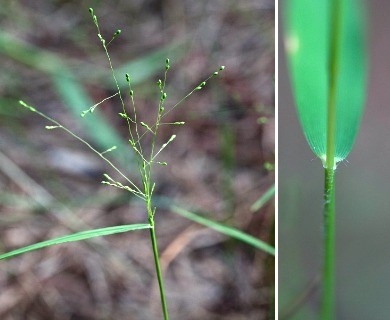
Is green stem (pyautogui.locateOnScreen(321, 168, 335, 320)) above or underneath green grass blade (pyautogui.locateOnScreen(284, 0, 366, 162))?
underneath

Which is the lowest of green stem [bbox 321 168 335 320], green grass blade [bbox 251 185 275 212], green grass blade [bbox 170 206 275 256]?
green stem [bbox 321 168 335 320]

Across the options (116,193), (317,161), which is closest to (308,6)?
(317,161)

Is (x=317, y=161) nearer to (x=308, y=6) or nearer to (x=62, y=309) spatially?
(x=308, y=6)

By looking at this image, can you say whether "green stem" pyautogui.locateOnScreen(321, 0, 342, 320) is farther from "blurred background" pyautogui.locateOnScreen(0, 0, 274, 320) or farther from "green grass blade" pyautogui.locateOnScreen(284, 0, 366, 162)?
"blurred background" pyautogui.locateOnScreen(0, 0, 274, 320)

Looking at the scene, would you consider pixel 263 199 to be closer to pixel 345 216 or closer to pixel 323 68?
pixel 345 216

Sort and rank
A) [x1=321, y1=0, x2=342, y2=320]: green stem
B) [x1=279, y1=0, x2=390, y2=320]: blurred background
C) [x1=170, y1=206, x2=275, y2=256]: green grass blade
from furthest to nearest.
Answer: [x1=170, y1=206, x2=275, y2=256]: green grass blade < [x1=279, y1=0, x2=390, y2=320]: blurred background < [x1=321, y1=0, x2=342, y2=320]: green stem

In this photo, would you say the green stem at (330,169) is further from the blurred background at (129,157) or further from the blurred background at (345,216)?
the blurred background at (129,157)

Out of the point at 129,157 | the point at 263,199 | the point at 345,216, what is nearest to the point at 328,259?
the point at 345,216

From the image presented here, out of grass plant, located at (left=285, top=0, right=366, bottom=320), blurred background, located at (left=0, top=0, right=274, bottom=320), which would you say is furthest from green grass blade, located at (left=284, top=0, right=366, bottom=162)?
blurred background, located at (left=0, top=0, right=274, bottom=320)
